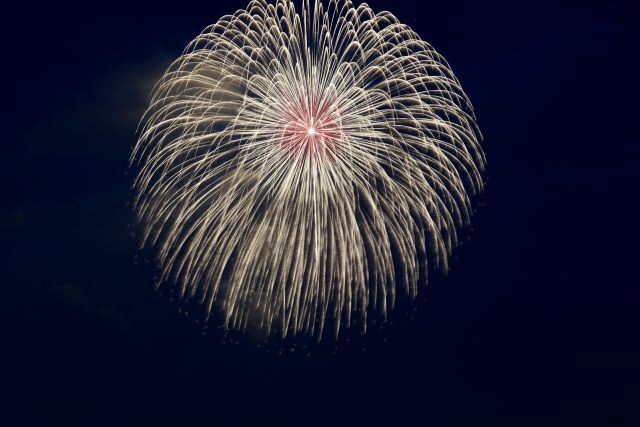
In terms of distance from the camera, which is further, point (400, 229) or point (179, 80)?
point (400, 229)

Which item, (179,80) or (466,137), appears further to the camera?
(466,137)

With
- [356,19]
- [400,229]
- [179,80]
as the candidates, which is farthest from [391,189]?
[179,80]

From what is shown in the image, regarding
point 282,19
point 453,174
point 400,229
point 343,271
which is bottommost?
point 343,271

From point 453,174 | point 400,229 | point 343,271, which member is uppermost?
point 453,174

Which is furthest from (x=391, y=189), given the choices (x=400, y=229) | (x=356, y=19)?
(x=356, y=19)

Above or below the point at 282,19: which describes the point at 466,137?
below

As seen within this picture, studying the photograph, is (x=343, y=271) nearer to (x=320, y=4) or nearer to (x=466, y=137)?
(x=466, y=137)

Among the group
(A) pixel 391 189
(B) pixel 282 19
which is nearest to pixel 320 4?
(B) pixel 282 19

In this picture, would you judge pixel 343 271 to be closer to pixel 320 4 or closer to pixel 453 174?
pixel 453 174

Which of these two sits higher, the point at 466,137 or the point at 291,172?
the point at 466,137
